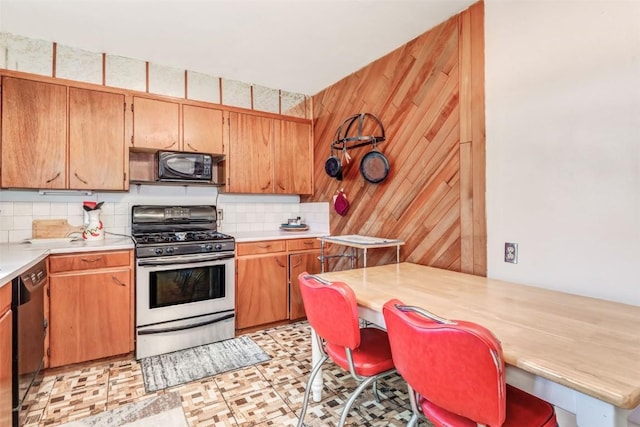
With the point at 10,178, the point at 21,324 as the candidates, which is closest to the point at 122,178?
the point at 10,178

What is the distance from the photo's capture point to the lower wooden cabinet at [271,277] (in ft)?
10.1

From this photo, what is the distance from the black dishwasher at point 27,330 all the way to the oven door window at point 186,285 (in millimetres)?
683

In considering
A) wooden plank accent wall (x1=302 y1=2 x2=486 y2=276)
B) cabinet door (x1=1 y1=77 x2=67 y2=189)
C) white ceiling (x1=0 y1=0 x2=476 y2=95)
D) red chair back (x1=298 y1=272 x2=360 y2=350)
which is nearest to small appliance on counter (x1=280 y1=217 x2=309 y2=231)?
wooden plank accent wall (x1=302 y1=2 x2=486 y2=276)

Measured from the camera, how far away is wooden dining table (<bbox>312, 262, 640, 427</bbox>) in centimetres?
81

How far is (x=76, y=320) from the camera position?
2363 mm

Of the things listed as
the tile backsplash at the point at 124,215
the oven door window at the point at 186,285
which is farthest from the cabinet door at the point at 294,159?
the oven door window at the point at 186,285

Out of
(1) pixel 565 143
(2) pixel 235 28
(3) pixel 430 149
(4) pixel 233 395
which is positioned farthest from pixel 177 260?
(1) pixel 565 143

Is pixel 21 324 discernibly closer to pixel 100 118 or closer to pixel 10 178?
pixel 10 178

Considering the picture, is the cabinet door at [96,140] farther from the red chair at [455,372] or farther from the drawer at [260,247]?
the red chair at [455,372]

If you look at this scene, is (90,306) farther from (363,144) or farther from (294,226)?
(363,144)

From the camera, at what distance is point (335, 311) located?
1.40 metres

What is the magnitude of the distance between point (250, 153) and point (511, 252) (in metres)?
2.57

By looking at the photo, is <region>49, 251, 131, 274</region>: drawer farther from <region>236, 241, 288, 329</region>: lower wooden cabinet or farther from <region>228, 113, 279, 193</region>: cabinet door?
<region>228, 113, 279, 193</region>: cabinet door

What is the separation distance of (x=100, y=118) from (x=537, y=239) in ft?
11.0
